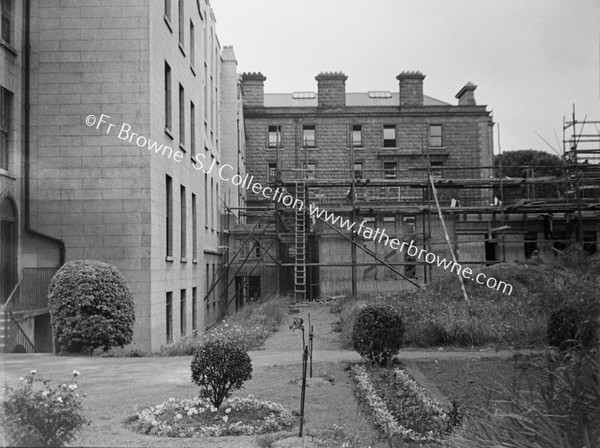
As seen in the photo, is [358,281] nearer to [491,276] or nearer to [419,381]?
[491,276]

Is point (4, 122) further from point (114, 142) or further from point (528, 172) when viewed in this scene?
point (528, 172)

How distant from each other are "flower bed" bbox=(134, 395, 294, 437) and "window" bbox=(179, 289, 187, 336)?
1098 cm

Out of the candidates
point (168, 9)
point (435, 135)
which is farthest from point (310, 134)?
point (168, 9)

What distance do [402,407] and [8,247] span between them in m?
6.42

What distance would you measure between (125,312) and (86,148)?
3801 millimetres

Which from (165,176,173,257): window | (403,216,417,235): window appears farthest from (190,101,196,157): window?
(403,216,417,235): window

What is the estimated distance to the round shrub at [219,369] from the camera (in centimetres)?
782

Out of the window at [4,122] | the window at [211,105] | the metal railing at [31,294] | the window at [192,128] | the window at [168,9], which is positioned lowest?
the metal railing at [31,294]

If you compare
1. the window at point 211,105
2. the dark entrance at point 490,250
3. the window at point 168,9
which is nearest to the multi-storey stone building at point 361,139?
the dark entrance at point 490,250

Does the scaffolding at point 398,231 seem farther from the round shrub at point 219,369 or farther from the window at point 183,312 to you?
the round shrub at point 219,369

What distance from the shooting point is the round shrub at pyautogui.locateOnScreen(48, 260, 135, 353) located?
12961mm

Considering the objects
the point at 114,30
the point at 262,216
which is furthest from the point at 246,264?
the point at 114,30

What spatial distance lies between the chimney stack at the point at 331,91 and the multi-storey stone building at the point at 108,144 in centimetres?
1988

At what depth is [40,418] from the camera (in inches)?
191
